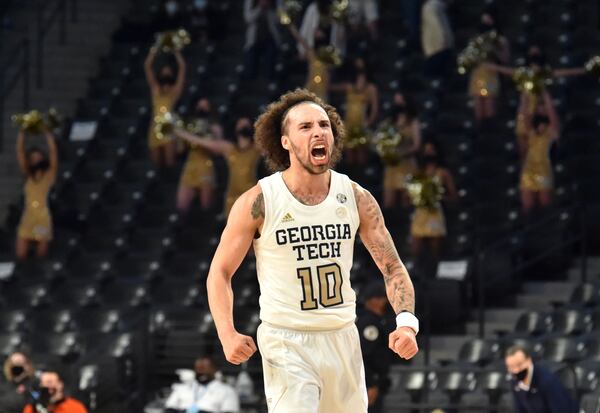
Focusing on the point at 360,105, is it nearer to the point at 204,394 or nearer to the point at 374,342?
the point at 204,394

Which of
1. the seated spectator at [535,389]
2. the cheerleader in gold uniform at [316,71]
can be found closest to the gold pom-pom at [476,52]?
the cheerleader in gold uniform at [316,71]

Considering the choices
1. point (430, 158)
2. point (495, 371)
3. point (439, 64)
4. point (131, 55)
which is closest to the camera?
point (495, 371)

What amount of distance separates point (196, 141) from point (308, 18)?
7.84 ft

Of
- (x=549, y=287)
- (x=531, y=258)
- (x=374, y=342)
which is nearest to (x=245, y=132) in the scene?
(x=531, y=258)

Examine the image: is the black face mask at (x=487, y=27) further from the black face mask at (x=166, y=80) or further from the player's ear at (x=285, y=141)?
the player's ear at (x=285, y=141)

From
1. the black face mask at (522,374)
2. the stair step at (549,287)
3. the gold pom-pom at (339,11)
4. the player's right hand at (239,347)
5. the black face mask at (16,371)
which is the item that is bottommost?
the black face mask at (16,371)

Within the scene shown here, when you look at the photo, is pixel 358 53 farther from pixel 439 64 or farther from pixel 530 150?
pixel 530 150

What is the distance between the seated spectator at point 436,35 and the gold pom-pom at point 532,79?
6.10 ft

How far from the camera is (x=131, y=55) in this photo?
22312 mm

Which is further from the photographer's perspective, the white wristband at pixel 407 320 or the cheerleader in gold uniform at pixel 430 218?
the cheerleader in gold uniform at pixel 430 218

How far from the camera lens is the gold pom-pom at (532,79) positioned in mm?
17797

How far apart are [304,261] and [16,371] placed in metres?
7.03

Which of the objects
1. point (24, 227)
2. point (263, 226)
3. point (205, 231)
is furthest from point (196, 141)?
point (263, 226)

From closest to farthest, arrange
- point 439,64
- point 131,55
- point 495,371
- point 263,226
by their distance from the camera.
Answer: point 263,226 < point 495,371 < point 439,64 < point 131,55
